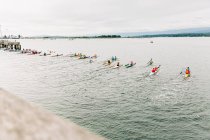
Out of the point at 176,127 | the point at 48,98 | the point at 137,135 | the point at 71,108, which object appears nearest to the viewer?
the point at 137,135

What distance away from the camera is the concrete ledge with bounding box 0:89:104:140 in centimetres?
125

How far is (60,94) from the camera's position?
3431 cm

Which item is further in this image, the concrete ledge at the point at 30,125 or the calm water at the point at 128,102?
the calm water at the point at 128,102

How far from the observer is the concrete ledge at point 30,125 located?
4.11 feet

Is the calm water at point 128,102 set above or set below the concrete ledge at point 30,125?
below

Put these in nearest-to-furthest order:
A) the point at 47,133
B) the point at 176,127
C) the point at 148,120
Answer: the point at 47,133, the point at 176,127, the point at 148,120

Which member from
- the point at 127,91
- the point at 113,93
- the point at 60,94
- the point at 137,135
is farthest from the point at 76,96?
the point at 137,135

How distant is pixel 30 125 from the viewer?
134 cm

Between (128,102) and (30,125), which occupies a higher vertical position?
(30,125)

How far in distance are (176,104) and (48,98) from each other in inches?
608

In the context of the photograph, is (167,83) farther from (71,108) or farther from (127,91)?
(71,108)

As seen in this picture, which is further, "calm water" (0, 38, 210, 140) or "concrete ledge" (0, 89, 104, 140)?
"calm water" (0, 38, 210, 140)

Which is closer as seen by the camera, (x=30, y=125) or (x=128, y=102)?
(x=30, y=125)

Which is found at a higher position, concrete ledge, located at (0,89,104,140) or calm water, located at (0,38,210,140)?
concrete ledge, located at (0,89,104,140)
